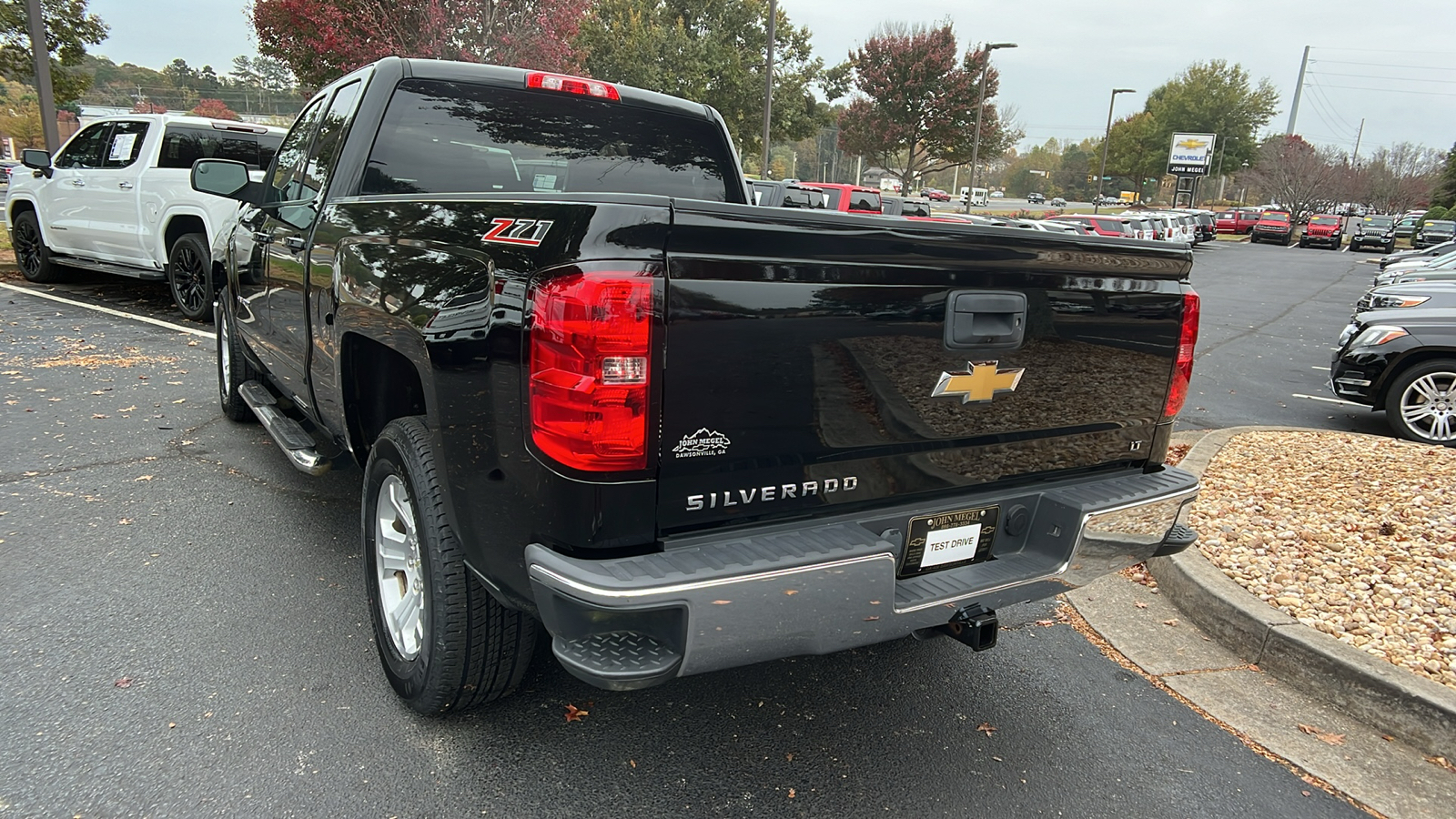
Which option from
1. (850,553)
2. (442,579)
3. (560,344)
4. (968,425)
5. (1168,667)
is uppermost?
(560,344)

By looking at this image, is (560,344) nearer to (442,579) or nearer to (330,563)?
(442,579)

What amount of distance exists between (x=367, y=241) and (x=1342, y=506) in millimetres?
5194

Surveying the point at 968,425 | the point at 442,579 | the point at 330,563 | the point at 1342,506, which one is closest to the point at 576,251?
the point at 442,579

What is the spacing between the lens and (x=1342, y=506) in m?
4.86

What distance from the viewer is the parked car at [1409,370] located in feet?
23.4

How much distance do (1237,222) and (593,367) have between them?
59.2 metres

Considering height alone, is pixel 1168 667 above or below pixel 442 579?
below

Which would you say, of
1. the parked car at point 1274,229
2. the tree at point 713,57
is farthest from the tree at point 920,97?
the parked car at point 1274,229

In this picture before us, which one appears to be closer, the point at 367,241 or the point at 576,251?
the point at 576,251

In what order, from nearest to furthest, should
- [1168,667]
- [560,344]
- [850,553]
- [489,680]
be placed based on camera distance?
[560,344] < [850,553] < [489,680] < [1168,667]

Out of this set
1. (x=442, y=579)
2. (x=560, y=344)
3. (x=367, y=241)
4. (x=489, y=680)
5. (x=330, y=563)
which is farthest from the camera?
(x=330, y=563)

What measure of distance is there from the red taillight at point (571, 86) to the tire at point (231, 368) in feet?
8.82

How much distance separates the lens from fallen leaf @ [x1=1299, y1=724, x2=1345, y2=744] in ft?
9.70

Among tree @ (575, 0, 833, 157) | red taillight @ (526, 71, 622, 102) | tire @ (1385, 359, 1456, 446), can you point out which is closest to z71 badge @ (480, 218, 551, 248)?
red taillight @ (526, 71, 622, 102)
